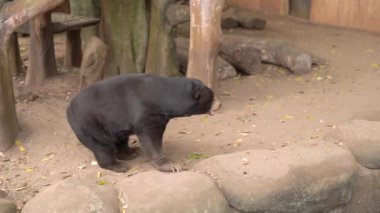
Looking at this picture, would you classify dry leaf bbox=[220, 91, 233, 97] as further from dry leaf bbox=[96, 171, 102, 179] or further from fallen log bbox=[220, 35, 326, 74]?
dry leaf bbox=[96, 171, 102, 179]

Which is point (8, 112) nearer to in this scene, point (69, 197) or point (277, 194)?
point (69, 197)

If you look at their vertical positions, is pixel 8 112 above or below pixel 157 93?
below

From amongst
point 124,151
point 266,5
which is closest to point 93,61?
point 124,151

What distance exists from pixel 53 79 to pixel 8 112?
1540mm

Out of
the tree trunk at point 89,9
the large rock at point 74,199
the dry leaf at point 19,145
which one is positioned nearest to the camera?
the large rock at point 74,199

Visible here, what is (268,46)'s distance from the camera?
7.14m

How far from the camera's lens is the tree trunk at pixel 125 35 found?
254 inches

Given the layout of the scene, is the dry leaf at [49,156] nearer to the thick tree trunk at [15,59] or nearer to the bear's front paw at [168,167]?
the bear's front paw at [168,167]

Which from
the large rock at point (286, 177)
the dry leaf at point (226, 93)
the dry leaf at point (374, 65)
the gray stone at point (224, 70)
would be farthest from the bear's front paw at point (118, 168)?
the dry leaf at point (374, 65)

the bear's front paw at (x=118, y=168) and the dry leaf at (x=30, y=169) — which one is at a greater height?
the bear's front paw at (x=118, y=168)

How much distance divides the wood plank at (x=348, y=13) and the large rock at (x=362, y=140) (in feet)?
13.2

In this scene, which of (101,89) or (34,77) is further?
(34,77)

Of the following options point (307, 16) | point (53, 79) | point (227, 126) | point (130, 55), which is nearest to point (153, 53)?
point (130, 55)

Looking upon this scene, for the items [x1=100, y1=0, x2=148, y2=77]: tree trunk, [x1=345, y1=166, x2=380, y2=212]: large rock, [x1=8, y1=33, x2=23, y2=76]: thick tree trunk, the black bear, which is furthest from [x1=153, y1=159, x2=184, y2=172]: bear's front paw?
[x1=8, y1=33, x2=23, y2=76]: thick tree trunk
